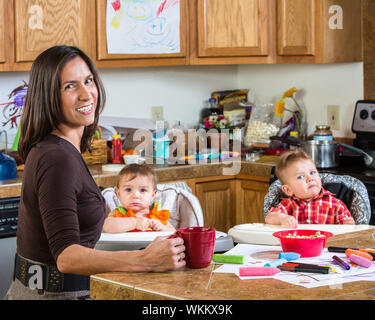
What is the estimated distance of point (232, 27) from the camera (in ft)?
12.9

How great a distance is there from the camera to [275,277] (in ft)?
4.75

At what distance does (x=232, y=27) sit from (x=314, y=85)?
2.32 ft

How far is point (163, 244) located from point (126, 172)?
3.72 ft

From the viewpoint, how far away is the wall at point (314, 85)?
4016mm

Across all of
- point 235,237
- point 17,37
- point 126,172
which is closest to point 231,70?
point 17,37

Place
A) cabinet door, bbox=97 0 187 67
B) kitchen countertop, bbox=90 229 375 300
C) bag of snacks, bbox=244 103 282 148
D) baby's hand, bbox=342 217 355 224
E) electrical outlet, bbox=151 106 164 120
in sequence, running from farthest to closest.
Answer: electrical outlet, bbox=151 106 164 120 < bag of snacks, bbox=244 103 282 148 < cabinet door, bbox=97 0 187 67 < baby's hand, bbox=342 217 355 224 < kitchen countertop, bbox=90 229 375 300

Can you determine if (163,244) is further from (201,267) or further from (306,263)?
(306,263)

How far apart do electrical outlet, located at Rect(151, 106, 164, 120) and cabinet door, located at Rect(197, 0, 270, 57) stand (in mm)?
A: 583

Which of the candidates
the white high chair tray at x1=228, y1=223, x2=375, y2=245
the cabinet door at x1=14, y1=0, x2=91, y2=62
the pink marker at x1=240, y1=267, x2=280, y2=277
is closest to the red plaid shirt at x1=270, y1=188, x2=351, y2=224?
the white high chair tray at x1=228, y1=223, x2=375, y2=245

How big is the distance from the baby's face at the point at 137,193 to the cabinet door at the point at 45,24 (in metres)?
1.26

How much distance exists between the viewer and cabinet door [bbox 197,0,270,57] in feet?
12.8

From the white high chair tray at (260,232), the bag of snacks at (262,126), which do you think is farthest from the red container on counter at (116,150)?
the white high chair tray at (260,232)

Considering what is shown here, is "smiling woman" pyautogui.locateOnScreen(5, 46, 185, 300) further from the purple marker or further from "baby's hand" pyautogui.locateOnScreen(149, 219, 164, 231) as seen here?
"baby's hand" pyautogui.locateOnScreen(149, 219, 164, 231)

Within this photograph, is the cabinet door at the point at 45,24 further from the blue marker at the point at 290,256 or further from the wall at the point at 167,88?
the blue marker at the point at 290,256
